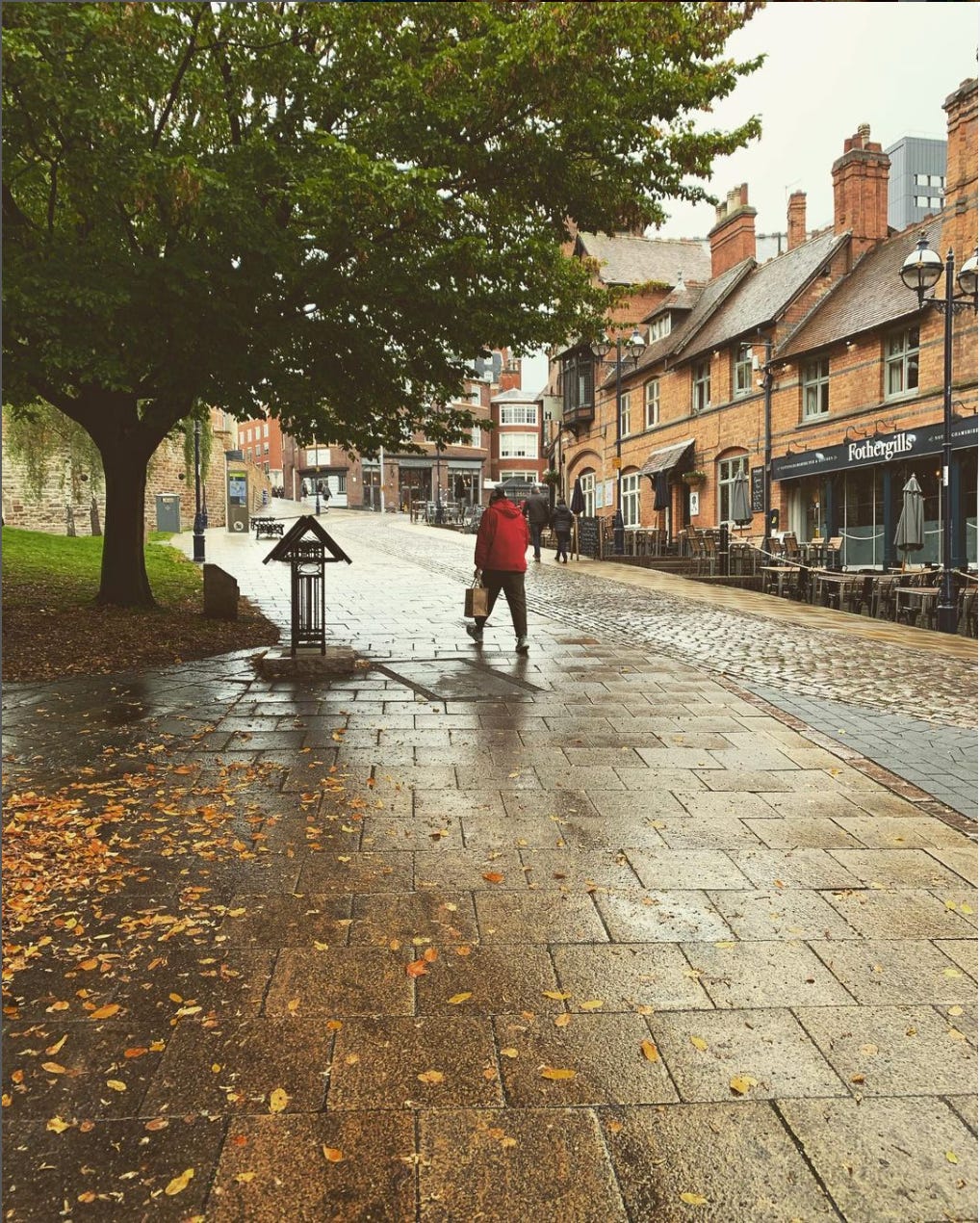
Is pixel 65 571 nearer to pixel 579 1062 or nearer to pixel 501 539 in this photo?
pixel 501 539

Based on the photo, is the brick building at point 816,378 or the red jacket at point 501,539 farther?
the brick building at point 816,378

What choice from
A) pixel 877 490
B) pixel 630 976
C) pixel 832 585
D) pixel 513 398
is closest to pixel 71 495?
pixel 877 490

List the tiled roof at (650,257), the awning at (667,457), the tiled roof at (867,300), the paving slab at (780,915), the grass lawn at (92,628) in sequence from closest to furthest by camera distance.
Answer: the paving slab at (780,915)
the grass lawn at (92,628)
the tiled roof at (867,300)
the awning at (667,457)
the tiled roof at (650,257)

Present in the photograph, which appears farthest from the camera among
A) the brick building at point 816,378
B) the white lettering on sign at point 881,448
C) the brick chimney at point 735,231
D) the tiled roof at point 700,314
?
the brick chimney at point 735,231

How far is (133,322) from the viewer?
931 cm

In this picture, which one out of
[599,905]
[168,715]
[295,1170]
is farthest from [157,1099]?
[168,715]

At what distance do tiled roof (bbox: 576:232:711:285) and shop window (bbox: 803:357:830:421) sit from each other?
1397cm

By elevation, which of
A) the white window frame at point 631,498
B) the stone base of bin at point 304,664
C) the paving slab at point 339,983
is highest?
the white window frame at point 631,498

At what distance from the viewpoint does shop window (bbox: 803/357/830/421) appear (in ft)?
80.1

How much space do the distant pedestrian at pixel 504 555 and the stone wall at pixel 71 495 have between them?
14654 millimetres

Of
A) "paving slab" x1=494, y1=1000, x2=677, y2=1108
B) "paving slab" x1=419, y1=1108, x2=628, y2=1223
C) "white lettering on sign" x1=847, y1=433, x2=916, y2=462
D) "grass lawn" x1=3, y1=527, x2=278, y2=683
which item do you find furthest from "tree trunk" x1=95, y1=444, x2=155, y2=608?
"white lettering on sign" x1=847, y1=433, x2=916, y2=462

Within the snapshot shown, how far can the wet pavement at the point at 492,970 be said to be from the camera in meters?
2.44

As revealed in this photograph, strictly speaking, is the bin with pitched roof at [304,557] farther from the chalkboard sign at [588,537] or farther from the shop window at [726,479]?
the shop window at [726,479]

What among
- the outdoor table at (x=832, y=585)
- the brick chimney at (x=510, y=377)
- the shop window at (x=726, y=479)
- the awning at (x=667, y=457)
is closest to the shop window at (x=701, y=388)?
the awning at (x=667, y=457)
